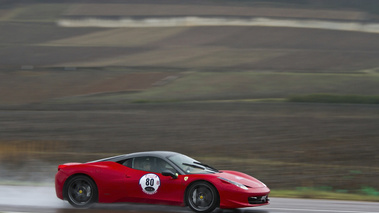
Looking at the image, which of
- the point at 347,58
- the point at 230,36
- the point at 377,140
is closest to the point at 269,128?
the point at 377,140

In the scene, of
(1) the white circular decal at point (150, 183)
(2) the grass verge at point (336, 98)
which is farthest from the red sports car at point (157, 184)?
(2) the grass verge at point (336, 98)

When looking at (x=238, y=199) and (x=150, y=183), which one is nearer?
(x=238, y=199)

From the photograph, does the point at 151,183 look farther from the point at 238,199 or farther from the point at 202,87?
the point at 202,87

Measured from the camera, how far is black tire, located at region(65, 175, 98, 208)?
9.23 meters

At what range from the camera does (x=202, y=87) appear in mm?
41156

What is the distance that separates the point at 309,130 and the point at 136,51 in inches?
1173

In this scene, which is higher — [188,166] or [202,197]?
[188,166]

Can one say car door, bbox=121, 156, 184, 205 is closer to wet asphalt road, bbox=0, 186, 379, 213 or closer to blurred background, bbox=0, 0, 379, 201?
wet asphalt road, bbox=0, 186, 379, 213

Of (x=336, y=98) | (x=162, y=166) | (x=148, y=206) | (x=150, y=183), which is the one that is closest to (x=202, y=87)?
(x=336, y=98)

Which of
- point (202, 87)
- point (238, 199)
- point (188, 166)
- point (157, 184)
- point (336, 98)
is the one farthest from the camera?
point (202, 87)

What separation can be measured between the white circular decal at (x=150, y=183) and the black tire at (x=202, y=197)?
0.56 m

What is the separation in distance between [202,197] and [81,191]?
2.18 m

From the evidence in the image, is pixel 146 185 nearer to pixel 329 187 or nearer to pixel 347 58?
pixel 329 187

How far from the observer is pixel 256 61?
5003 cm
